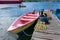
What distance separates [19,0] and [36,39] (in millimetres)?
4626

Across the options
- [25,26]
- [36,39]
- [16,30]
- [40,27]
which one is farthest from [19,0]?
[25,26]

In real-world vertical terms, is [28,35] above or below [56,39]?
below

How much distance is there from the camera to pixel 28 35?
12.9 metres

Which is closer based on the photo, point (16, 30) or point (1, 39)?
point (16, 30)

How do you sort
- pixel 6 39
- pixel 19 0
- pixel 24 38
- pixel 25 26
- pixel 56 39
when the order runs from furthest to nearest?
pixel 6 39 < pixel 24 38 < pixel 25 26 < pixel 56 39 < pixel 19 0

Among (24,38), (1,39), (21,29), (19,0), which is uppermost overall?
(19,0)

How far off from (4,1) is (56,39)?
484cm

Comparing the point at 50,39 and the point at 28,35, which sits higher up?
the point at 50,39

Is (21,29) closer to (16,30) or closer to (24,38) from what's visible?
(16,30)

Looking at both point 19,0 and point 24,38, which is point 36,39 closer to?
point 19,0

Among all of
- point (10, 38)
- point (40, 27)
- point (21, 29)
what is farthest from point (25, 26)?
point (10, 38)

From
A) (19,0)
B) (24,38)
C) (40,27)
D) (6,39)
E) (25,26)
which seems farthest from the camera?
(6,39)

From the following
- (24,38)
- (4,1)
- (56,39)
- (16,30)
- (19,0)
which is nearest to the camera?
(4,1)

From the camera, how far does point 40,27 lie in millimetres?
9328
